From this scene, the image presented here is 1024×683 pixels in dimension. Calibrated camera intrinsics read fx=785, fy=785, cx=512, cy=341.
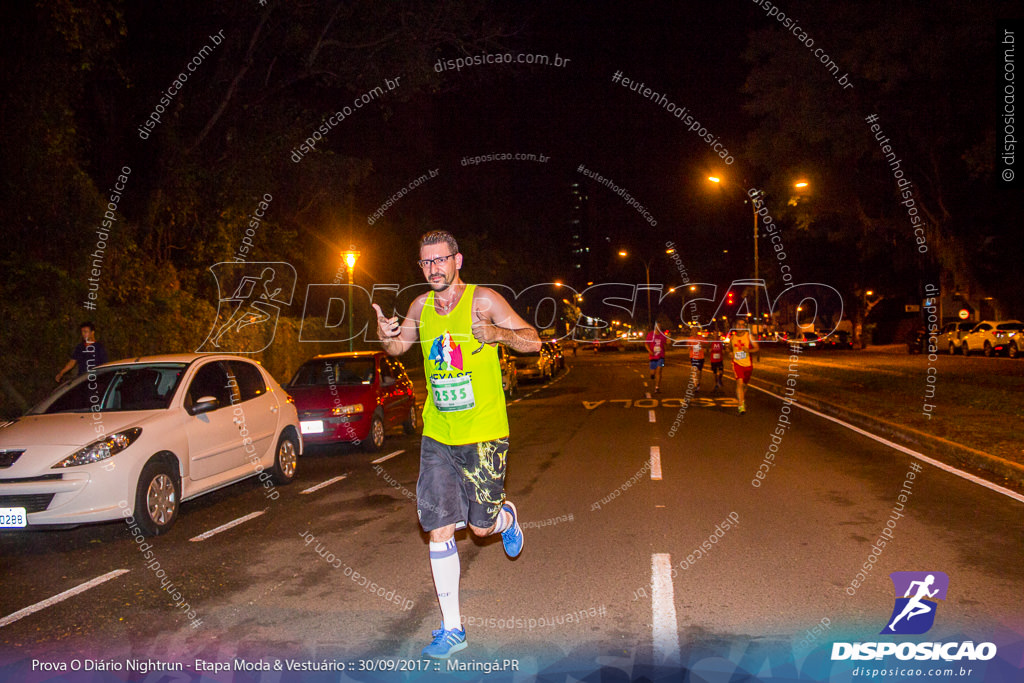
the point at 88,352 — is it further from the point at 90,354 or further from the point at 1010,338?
the point at 1010,338

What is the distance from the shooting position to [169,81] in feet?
59.0

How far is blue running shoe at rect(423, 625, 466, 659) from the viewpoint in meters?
4.29

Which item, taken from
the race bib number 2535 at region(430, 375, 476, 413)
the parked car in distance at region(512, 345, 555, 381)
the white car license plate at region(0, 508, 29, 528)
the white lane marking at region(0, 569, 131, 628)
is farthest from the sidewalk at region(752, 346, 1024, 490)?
the white car license plate at region(0, 508, 29, 528)

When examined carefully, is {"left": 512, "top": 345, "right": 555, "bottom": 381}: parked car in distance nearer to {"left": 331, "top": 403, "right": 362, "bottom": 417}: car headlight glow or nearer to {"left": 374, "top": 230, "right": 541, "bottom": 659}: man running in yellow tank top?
{"left": 331, "top": 403, "right": 362, "bottom": 417}: car headlight glow

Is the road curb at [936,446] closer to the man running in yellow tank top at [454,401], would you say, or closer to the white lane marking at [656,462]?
the white lane marking at [656,462]

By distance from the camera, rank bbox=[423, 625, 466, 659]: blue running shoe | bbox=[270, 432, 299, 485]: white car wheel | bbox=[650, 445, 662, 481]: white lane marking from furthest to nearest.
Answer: bbox=[270, 432, 299, 485]: white car wheel → bbox=[650, 445, 662, 481]: white lane marking → bbox=[423, 625, 466, 659]: blue running shoe

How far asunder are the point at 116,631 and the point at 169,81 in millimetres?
16188

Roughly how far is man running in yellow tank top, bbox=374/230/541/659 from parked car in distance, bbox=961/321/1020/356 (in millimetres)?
37395

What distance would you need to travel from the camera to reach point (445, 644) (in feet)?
14.2

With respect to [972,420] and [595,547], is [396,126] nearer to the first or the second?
[972,420]

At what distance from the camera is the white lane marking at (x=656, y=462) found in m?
9.61

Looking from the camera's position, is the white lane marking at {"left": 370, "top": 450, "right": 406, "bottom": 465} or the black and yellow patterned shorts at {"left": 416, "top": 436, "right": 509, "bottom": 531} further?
the white lane marking at {"left": 370, "top": 450, "right": 406, "bottom": 465}

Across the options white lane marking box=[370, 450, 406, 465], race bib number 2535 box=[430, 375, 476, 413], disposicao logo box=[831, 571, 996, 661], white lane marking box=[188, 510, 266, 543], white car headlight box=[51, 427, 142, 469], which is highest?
race bib number 2535 box=[430, 375, 476, 413]

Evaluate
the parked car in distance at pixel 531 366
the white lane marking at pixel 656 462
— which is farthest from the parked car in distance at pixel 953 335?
the white lane marking at pixel 656 462
